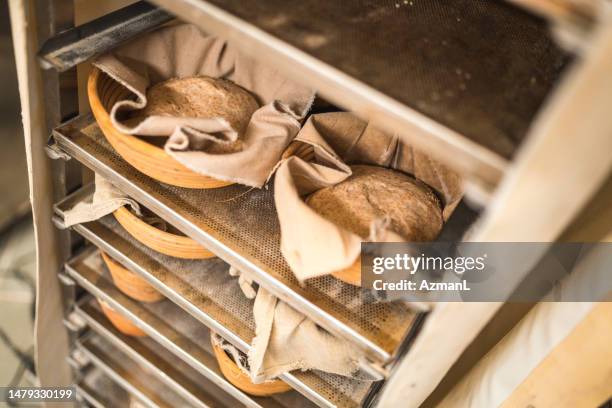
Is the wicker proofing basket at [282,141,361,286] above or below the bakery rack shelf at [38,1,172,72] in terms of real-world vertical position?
below

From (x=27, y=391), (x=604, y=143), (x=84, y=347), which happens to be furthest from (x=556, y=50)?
(x=27, y=391)

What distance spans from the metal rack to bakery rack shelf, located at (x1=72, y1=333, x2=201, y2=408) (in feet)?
0.37

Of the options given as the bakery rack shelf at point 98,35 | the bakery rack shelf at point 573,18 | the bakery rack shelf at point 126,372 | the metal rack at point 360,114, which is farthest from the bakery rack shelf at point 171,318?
the bakery rack shelf at point 573,18

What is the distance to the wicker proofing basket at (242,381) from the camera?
978mm

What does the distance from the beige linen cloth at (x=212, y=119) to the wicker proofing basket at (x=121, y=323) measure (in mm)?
565

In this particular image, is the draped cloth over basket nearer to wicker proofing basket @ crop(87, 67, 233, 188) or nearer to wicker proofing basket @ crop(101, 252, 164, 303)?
wicker proofing basket @ crop(87, 67, 233, 188)

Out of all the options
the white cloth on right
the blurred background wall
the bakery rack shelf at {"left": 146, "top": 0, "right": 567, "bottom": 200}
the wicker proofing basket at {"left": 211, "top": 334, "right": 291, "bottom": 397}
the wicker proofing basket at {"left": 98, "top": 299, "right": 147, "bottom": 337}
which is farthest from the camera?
the wicker proofing basket at {"left": 98, "top": 299, "right": 147, "bottom": 337}

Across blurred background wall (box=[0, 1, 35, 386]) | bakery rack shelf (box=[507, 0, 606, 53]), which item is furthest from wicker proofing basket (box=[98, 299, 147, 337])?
bakery rack shelf (box=[507, 0, 606, 53])

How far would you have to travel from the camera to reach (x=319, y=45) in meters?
0.56

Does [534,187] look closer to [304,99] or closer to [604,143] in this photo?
[604,143]

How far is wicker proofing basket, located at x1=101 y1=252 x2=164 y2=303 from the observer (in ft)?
3.50

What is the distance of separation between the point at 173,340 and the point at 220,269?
0.21 meters

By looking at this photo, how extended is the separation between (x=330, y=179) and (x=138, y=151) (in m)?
0.27

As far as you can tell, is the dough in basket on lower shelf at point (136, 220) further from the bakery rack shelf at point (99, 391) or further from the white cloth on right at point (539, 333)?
the bakery rack shelf at point (99, 391)
